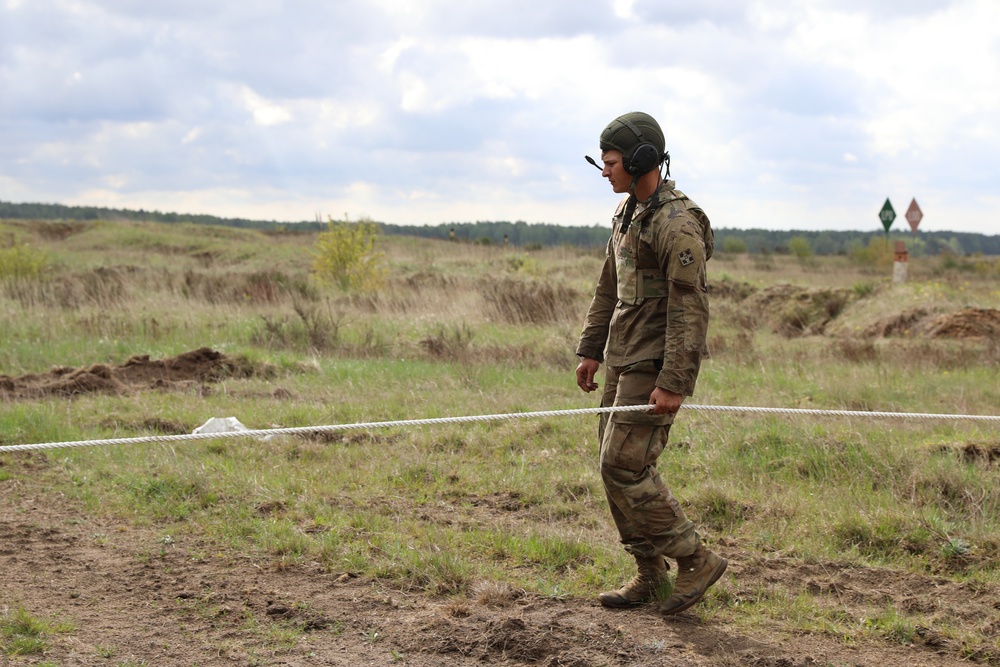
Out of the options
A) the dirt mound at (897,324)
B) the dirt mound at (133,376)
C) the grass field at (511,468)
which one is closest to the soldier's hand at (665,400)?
the grass field at (511,468)

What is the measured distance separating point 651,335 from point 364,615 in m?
1.75

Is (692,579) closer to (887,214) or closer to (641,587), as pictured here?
(641,587)

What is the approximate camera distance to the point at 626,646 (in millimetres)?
3609

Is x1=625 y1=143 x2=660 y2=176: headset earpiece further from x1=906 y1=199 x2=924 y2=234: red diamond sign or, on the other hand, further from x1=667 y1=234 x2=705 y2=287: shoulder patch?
x1=906 y1=199 x2=924 y2=234: red diamond sign

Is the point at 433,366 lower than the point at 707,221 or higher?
lower

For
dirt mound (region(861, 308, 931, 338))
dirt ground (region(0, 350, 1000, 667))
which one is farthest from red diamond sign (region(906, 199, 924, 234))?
dirt ground (region(0, 350, 1000, 667))

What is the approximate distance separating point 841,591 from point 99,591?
3493 millimetres

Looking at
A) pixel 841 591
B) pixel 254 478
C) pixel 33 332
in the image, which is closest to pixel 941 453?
pixel 841 591

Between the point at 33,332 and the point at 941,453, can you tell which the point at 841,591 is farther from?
the point at 33,332

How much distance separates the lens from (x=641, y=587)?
4070mm

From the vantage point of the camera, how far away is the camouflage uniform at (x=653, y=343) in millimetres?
3652

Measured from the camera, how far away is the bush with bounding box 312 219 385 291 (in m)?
21.2

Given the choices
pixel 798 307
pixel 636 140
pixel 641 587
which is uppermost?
pixel 636 140

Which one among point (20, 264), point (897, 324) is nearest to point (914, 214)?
point (897, 324)
